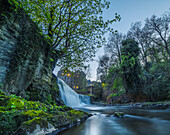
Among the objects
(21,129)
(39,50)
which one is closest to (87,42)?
(39,50)

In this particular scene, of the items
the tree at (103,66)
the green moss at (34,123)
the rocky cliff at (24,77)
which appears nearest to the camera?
the green moss at (34,123)

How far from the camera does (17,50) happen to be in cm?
450

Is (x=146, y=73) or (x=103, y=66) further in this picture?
(x=103, y=66)

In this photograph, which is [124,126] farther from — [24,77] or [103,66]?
[103,66]

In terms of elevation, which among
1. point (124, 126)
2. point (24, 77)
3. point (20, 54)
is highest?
point (20, 54)

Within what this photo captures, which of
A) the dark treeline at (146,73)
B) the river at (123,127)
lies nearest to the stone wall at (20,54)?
the river at (123,127)

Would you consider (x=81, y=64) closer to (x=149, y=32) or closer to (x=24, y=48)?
(x=24, y=48)

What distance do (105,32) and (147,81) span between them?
1029 centimetres

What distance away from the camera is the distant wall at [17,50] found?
3922 mm

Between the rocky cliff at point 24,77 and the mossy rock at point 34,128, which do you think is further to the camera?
the rocky cliff at point 24,77

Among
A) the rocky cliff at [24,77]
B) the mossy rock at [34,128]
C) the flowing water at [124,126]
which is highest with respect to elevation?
the rocky cliff at [24,77]

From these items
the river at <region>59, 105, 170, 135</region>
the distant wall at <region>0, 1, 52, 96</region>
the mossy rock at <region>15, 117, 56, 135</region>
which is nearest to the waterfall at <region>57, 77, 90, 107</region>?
the distant wall at <region>0, 1, 52, 96</region>

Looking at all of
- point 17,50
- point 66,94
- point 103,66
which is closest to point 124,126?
point 17,50

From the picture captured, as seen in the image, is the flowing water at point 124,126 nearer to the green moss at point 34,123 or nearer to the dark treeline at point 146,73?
the green moss at point 34,123
